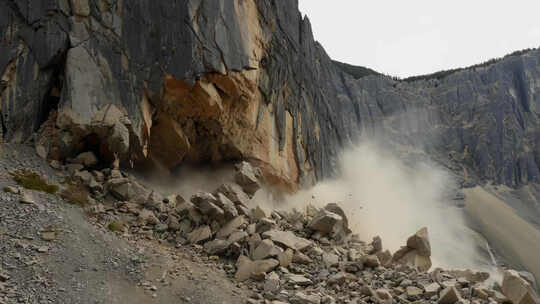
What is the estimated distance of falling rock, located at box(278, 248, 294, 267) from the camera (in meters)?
9.88

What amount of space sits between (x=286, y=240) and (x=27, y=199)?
23.7ft

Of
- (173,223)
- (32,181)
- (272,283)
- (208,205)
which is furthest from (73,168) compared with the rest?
(272,283)

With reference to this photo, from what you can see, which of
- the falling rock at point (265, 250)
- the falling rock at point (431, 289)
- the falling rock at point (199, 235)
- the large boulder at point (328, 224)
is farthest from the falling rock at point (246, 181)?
the falling rock at point (431, 289)

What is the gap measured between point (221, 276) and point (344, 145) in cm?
2734

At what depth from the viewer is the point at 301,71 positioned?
24812mm

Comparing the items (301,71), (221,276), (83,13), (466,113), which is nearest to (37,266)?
(221,276)

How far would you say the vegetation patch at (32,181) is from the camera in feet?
33.9

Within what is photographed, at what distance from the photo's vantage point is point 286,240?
10.8m

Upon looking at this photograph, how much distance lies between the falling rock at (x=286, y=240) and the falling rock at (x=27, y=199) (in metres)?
6.43

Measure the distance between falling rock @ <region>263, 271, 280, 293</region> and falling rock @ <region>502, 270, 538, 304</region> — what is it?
17.4 feet

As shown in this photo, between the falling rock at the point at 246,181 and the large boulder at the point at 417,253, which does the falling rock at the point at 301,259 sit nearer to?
the large boulder at the point at 417,253

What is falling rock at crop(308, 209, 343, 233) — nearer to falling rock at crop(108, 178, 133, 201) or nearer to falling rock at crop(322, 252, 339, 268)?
falling rock at crop(322, 252, 339, 268)

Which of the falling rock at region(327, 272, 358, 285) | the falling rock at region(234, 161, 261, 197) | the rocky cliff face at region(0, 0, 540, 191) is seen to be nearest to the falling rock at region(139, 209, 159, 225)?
the rocky cliff face at region(0, 0, 540, 191)

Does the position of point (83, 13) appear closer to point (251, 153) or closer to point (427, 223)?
point (251, 153)
